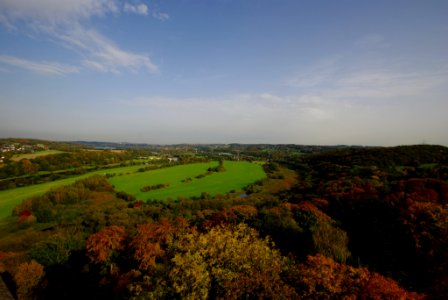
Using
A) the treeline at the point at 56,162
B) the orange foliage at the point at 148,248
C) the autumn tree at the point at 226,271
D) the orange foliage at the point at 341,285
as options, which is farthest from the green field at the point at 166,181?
the orange foliage at the point at 341,285

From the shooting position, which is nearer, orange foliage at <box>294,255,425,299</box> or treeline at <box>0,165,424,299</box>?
orange foliage at <box>294,255,425,299</box>

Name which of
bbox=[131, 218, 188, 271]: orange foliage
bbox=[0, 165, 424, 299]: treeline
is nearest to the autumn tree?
bbox=[0, 165, 424, 299]: treeline

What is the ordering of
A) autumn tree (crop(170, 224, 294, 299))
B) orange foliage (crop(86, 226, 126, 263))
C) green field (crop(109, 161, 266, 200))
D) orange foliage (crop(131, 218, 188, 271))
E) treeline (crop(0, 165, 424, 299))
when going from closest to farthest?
autumn tree (crop(170, 224, 294, 299)), treeline (crop(0, 165, 424, 299)), orange foliage (crop(131, 218, 188, 271)), orange foliage (crop(86, 226, 126, 263)), green field (crop(109, 161, 266, 200))

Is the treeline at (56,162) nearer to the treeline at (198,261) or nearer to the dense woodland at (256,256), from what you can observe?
the dense woodland at (256,256)

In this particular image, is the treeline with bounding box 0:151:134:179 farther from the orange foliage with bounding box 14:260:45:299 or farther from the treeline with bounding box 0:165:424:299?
the orange foliage with bounding box 14:260:45:299

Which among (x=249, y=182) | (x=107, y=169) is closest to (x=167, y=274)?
(x=249, y=182)

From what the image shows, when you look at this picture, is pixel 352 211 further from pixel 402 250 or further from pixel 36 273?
pixel 36 273

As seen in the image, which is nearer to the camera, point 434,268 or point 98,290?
point 434,268

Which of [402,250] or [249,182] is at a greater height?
[402,250]
